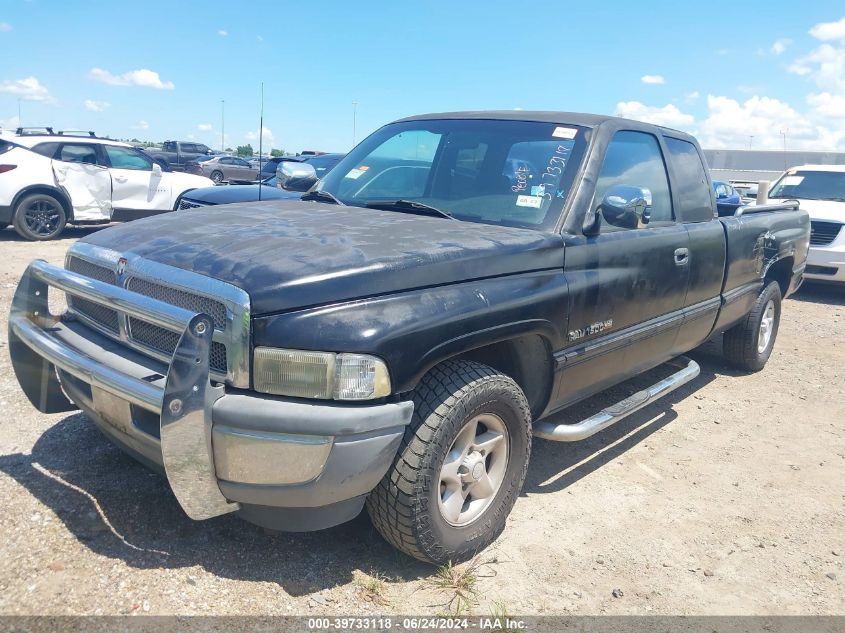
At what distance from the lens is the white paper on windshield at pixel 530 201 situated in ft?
10.8

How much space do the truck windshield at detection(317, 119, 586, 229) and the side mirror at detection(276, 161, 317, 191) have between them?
46 cm

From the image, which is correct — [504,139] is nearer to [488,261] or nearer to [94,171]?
[488,261]

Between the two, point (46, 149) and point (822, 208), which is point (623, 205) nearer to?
point (822, 208)

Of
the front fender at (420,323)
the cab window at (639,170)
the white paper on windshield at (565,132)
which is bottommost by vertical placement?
the front fender at (420,323)

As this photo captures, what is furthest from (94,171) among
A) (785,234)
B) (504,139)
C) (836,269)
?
(836,269)

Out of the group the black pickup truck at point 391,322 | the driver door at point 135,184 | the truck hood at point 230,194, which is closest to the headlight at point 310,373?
the black pickup truck at point 391,322

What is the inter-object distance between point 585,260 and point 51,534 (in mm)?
2643

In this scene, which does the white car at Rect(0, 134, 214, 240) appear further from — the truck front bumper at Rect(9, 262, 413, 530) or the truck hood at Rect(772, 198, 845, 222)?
the truck hood at Rect(772, 198, 845, 222)

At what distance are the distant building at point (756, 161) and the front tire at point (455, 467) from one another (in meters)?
28.6

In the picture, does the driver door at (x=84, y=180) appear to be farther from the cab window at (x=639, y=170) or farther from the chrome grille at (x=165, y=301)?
the cab window at (x=639, y=170)

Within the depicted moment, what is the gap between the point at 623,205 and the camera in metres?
3.18

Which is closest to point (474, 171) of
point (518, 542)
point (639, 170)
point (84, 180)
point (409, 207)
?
point (409, 207)

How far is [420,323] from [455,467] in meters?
0.68

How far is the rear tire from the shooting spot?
5.58 m
